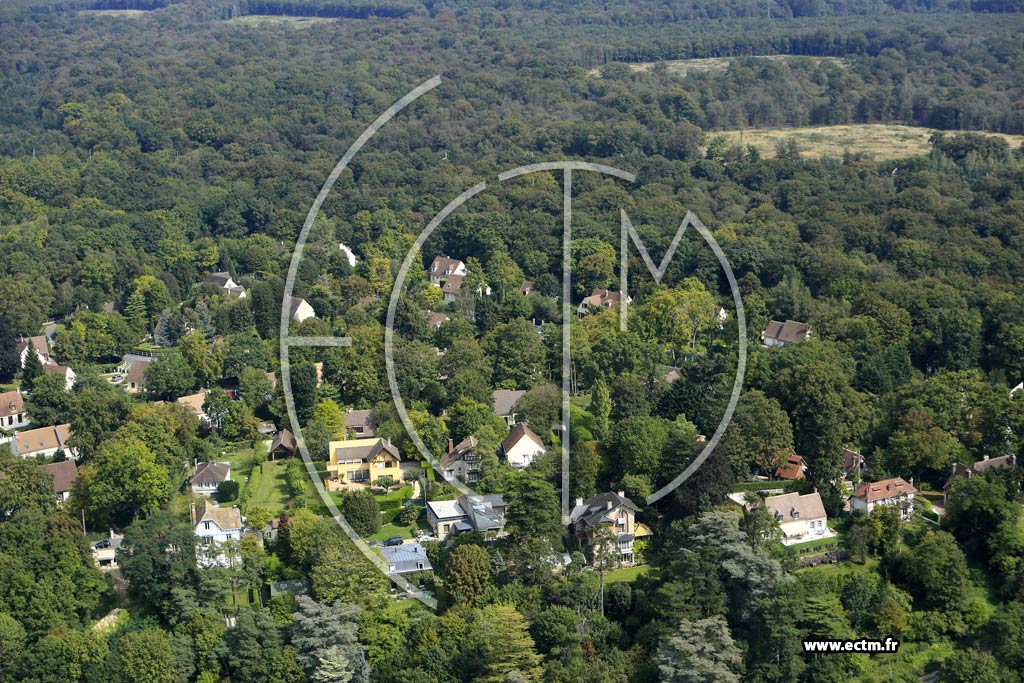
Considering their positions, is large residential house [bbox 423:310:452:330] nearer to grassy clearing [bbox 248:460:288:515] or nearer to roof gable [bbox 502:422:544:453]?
roof gable [bbox 502:422:544:453]

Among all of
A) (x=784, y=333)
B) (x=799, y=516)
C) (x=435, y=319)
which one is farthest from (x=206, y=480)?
(x=784, y=333)

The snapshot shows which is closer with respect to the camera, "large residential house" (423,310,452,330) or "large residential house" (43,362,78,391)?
"large residential house" (43,362,78,391)

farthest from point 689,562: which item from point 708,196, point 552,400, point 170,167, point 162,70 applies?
point 162,70

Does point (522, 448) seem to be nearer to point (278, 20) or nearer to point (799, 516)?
point (799, 516)

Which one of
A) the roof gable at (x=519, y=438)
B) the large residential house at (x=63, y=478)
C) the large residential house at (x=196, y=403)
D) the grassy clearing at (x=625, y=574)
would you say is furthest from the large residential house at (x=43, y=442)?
the grassy clearing at (x=625, y=574)

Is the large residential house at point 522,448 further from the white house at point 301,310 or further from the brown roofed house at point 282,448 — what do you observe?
the white house at point 301,310

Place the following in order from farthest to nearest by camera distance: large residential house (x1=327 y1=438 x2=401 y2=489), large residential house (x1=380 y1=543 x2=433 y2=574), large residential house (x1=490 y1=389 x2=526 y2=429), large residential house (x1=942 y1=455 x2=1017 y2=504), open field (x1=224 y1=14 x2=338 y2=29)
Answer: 1. open field (x1=224 y1=14 x2=338 y2=29)
2. large residential house (x1=490 y1=389 x2=526 y2=429)
3. large residential house (x1=327 y1=438 x2=401 y2=489)
4. large residential house (x1=942 y1=455 x2=1017 y2=504)
5. large residential house (x1=380 y1=543 x2=433 y2=574)

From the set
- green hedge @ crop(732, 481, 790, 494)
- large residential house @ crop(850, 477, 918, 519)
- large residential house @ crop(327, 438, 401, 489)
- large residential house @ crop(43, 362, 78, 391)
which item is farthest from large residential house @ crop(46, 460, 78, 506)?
large residential house @ crop(850, 477, 918, 519)
